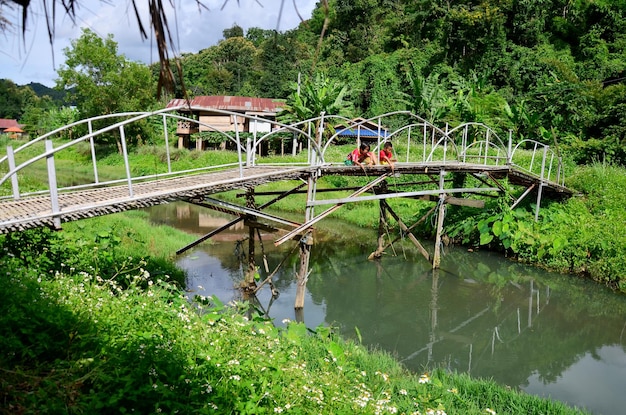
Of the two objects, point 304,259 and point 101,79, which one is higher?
point 101,79

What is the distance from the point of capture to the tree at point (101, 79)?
3055cm

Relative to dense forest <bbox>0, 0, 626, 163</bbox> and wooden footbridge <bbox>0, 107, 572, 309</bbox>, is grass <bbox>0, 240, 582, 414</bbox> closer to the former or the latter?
wooden footbridge <bbox>0, 107, 572, 309</bbox>

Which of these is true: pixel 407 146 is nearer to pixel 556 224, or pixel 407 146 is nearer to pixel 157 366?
pixel 556 224

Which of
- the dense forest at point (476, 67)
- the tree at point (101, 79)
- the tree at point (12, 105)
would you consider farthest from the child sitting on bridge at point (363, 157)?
the tree at point (12, 105)

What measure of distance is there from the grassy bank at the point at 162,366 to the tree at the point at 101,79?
1112 inches

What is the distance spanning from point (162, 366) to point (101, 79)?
3246cm

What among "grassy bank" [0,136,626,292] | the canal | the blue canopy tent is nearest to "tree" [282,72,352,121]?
the blue canopy tent

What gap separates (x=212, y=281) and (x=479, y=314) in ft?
18.0

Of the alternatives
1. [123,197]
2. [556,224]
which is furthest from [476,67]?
[123,197]

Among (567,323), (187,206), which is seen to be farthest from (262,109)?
(567,323)

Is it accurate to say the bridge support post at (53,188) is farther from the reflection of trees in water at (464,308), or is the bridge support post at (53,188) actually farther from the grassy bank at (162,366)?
the reflection of trees in water at (464,308)

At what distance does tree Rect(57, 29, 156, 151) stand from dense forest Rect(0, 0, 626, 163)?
9 centimetres

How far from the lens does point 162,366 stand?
131 inches

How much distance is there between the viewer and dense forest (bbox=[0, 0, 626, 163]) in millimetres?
18625
